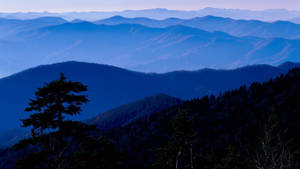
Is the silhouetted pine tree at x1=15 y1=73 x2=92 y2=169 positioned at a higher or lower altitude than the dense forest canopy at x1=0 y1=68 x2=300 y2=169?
lower

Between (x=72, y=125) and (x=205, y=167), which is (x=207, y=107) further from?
(x=72, y=125)

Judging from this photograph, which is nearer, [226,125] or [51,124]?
[51,124]

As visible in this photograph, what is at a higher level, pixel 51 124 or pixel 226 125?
pixel 226 125

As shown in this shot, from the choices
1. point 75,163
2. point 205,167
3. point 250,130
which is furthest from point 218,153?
point 75,163

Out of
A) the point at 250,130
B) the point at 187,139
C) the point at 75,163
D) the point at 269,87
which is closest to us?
the point at 75,163

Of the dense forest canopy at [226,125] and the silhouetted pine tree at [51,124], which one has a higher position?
the dense forest canopy at [226,125]

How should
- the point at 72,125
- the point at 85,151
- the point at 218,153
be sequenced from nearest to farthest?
the point at 72,125 → the point at 85,151 → the point at 218,153

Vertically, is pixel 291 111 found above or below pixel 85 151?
above

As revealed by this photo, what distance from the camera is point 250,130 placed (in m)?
106

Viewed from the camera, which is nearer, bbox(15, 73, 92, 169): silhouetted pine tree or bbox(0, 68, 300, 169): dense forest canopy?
bbox(15, 73, 92, 169): silhouetted pine tree

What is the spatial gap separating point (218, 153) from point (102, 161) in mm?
70261

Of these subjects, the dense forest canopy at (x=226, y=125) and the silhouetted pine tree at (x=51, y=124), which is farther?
the dense forest canopy at (x=226, y=125)

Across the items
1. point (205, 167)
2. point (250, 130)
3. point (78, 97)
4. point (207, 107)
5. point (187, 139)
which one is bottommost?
point (205, 167)

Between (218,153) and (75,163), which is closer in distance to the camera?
(75,163)
